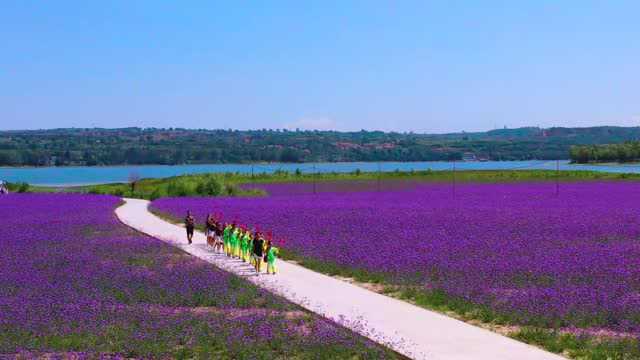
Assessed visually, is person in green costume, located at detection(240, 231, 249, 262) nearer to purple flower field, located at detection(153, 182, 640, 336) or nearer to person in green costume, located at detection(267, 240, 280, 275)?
purple flower field, located at detection(153, 182, 640, 336)

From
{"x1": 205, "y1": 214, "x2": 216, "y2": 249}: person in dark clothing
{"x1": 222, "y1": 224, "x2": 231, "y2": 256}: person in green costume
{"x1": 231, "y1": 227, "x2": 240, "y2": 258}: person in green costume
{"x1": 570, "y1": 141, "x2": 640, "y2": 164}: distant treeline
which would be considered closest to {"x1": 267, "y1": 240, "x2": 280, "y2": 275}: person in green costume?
{"x1": 231, "y1": 227, "x2": 240, "y2": 258}: person in green costume

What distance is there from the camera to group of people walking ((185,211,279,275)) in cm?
2202

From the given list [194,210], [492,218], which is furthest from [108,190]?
[492,218]

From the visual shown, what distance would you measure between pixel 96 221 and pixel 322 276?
18.6m

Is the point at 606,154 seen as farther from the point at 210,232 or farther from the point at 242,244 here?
the point at 242,244

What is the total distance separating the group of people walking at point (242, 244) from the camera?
2202 centimetres

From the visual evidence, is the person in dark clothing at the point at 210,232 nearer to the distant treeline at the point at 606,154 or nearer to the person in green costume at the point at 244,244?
the person in green costume at the point at 244,244

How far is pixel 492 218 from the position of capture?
3512cm

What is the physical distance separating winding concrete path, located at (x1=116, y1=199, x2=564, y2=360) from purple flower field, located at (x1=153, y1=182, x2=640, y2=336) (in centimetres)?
118

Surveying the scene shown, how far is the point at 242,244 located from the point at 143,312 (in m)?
9.32

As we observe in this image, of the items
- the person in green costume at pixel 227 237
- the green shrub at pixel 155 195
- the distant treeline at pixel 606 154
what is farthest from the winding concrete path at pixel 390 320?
the distant treeline at pixel 606 154

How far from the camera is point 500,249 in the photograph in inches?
940

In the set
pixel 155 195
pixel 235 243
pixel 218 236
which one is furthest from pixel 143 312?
pixel 155 195

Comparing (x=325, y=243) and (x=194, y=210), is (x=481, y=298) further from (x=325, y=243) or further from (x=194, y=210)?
(x=194, y=210)
